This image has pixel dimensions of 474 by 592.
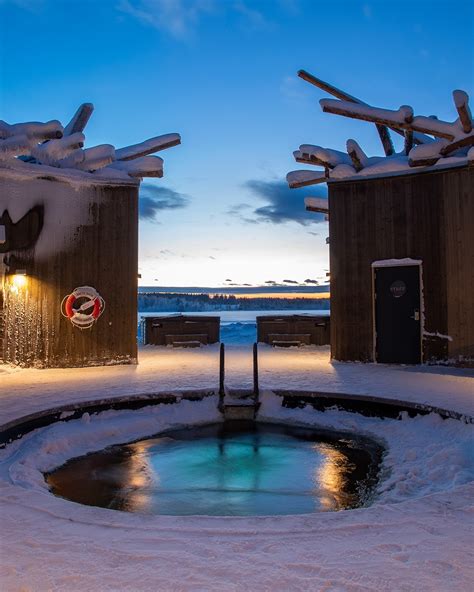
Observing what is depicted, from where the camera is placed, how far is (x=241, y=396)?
A: 26.0 feet

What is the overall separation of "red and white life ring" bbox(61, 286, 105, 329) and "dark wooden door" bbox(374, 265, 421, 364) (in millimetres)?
7048

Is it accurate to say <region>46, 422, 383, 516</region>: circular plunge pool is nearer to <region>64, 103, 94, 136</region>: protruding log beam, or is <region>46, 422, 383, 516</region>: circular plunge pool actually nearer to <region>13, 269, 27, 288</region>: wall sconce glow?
<region>13, 269, 27, 288</region>: wall sconce glow

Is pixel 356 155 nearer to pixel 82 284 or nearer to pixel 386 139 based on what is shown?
pixel 386 139

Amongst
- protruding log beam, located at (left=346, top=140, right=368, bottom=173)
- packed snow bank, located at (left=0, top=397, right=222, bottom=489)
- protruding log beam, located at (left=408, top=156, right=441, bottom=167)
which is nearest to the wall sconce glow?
packed snow bank, located at (left=0, top=397, right=222, bottom=489)

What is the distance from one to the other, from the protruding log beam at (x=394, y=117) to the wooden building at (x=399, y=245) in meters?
0.03

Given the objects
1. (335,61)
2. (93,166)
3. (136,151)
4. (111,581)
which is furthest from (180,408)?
(335,61)

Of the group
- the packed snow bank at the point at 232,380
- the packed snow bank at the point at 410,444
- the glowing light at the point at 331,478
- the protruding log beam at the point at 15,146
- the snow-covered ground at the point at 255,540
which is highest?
the protruding log beam at the point at 15,146

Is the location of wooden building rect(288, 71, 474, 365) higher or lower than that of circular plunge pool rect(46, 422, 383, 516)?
higher

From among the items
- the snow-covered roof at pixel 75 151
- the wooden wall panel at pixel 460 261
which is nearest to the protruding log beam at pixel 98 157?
the snow-covered roof at pixel 75 151

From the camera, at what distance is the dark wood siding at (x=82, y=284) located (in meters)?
10.8

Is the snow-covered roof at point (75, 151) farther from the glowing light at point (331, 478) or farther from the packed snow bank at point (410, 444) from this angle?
the glowing light at point (331, 478)

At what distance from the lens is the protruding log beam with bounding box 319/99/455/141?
928 centimetres

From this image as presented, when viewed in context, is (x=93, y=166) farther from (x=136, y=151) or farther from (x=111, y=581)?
(x=111, y=581)

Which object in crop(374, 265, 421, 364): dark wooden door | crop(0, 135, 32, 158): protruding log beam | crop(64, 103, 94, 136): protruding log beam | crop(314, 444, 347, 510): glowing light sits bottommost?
crop(314, 444, 347, 510): glowing light
